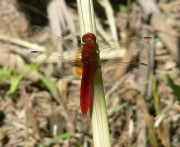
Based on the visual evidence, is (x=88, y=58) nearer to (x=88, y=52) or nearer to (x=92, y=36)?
(x=88, y=52)

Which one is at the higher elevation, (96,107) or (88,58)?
(88,58)

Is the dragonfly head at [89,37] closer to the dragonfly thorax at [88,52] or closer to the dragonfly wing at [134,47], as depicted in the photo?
the dragonfly thorax at [88,52]

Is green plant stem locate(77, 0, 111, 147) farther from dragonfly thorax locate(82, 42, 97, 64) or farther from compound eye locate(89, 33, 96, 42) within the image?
dragonfly thorax locate(82, 42, 97, 64)

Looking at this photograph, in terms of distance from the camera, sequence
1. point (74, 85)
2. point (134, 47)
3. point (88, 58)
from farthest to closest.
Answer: point (74, 85) < point (134, 47) < point (88, 58)

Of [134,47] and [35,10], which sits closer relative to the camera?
[134,47]

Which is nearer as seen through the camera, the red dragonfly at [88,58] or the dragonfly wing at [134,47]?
the red dragonfly at [88,58]

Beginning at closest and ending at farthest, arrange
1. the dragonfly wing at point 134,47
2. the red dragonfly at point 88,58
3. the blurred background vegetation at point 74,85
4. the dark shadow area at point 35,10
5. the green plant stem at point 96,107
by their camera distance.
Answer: the green plant stem at point 96,107
the red dragonfly at point 88,58
the dragonfly wing at point 134,47
the blurred background vegetation at point 74,85
the dark shadow area at point 35,10

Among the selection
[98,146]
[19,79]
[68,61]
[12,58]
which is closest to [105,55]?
[68,61]

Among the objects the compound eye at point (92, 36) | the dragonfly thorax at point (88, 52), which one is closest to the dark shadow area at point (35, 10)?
the dragonfly thorax at point (88, 52)

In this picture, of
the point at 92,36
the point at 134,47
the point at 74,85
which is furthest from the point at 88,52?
the point at 74,85
